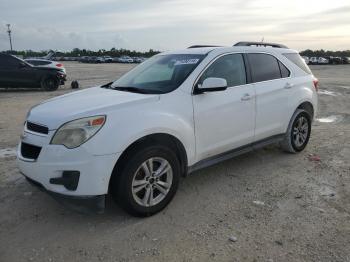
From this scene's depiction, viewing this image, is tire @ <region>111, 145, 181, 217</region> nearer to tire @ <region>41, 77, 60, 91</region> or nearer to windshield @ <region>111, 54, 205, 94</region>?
windshield @ <region>111, 54, 205, 94</region>

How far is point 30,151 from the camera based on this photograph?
156 inches

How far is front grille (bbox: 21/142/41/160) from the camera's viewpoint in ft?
12.6

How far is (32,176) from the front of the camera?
3877 mm

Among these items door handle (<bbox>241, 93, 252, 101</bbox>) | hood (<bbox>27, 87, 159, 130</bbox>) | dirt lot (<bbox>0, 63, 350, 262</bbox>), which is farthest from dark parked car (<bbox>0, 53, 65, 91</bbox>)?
door handle (<bbox>241, 93, 252, 101</bbox>)

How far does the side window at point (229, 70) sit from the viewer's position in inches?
190

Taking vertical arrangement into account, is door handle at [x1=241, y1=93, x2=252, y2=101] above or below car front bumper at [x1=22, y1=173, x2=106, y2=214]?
above

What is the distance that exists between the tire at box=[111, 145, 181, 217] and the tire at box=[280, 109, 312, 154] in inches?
98.2

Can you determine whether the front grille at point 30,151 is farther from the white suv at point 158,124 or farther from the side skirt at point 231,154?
the side skirt at point 231,154

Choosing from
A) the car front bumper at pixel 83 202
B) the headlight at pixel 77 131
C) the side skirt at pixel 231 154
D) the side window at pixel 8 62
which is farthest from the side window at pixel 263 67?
the side window at pixel 8 62

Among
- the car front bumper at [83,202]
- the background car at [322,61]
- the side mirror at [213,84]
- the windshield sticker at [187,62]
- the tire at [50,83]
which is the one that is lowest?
the background car at [322,61]

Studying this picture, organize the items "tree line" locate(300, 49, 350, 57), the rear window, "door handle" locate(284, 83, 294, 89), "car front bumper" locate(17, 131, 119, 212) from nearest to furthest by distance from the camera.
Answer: "car front bumper" locate(17, 131, 119, 212) < "door handle" locate(284, 83, 294, 89) < the rear window < "tree line" locate(300, 49, 350, 57)

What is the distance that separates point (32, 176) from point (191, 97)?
1894mm

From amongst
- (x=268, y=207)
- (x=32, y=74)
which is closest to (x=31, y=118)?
(x=268, y=207)

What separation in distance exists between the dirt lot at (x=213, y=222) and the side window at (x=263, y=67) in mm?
1305
